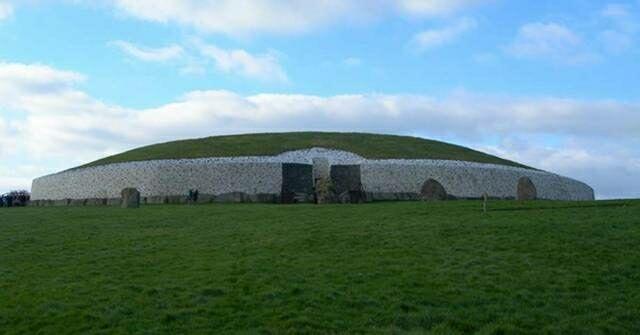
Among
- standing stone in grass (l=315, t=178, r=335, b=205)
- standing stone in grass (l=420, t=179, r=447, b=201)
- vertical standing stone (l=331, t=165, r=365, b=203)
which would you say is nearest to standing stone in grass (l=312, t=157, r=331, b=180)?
vertical standing stone (l=331, t=165, r=365, b=203)

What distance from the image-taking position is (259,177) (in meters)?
40.6

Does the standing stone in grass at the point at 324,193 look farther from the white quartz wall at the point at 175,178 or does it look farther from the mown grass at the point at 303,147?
the mown grass at the point at 303,147

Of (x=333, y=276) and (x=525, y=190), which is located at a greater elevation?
(x=525, y=190)

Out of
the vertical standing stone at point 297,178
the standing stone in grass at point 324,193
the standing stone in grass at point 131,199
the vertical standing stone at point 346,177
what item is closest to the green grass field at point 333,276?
the standing stone in grass at point 131,199

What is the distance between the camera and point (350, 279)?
14.2 m

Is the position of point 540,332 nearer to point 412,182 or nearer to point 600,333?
point 600,333

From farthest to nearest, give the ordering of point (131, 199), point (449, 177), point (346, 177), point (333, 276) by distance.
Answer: point (449, 177) → point (346, 177) → point (131, 199) → point (333, 276)

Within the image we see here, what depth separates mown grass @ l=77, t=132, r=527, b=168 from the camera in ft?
Result: 147

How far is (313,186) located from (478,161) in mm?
11844

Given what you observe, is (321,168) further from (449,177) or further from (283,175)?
(449,177)

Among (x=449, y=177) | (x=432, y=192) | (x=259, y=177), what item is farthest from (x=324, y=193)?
(x=449, y=177)

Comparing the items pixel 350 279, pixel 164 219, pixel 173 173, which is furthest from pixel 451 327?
pixel 173 173

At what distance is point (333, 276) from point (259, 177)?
26.4 meters

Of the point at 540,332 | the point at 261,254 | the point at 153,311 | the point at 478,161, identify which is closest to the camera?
the point at 540,332
